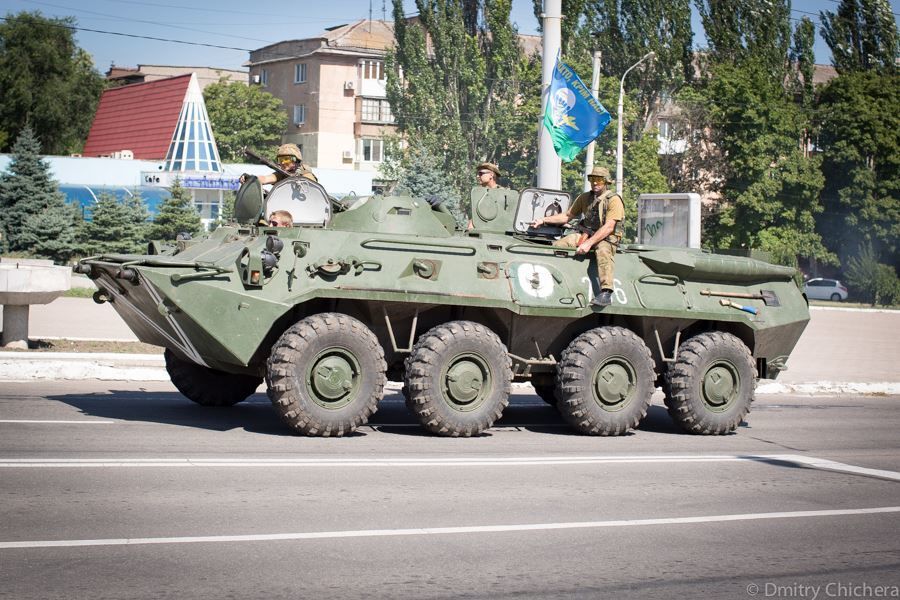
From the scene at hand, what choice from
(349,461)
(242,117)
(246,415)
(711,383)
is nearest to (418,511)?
(349,461)

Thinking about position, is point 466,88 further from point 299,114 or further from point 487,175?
Answer: point 487,175

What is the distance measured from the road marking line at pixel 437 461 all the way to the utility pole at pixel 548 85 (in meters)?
7.03

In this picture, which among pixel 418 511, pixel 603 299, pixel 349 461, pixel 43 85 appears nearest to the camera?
pixel 418 511

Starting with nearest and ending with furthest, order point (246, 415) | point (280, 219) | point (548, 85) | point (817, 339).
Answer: point (280, 219) < point (246, 415) < point (548, 85) < point (817, 339)

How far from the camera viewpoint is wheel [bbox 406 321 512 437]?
412 inches

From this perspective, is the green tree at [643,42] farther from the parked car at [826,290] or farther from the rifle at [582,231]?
the rifle at [582,231]

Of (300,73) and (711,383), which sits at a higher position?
(300,73)

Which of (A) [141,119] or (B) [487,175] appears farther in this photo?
(A) [141,119]

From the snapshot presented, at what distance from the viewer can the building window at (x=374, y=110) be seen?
238 feet

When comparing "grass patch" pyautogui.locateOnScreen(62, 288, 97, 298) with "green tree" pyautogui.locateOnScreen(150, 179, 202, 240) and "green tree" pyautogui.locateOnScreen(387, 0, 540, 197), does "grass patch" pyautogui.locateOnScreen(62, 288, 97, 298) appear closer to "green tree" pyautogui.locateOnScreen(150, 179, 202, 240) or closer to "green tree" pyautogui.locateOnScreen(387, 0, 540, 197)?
"green tree" pyautogui.locateOnScreen(150, 179, 202, 240)

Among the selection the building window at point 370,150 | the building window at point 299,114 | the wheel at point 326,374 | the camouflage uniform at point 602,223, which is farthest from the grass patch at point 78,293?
the building window at point 299,114

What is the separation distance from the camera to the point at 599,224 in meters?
12.0

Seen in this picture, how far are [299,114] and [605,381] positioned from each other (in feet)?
216

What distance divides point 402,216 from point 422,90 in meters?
42.9
